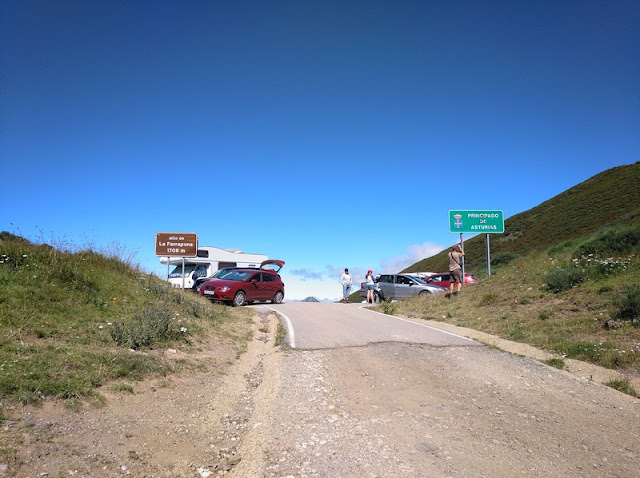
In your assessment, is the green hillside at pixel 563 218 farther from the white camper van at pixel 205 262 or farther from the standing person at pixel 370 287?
the white camper van at pixel 205 262

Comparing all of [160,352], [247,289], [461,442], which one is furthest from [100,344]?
[247,289]

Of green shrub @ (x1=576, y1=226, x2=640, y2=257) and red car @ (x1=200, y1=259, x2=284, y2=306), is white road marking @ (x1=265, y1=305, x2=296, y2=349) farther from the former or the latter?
→ green shrub @ (x1=576, y1=226, x2=640, y2=257)

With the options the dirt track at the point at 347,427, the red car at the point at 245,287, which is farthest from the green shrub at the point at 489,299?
the red car at the point at 245,287

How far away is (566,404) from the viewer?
6117mm

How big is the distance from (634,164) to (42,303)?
2513 inches

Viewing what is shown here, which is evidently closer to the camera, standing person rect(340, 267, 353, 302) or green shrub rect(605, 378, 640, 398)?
green shrub rect(605, 378, 640, 398)

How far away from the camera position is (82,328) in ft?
23.5

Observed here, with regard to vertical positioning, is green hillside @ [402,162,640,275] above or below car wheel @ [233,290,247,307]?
above

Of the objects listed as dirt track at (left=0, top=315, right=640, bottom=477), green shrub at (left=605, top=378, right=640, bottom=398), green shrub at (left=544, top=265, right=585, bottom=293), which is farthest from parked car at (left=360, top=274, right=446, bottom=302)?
dirt track at (left=0, top=315, right=640, bottom=477)

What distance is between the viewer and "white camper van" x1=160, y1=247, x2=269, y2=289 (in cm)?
2416

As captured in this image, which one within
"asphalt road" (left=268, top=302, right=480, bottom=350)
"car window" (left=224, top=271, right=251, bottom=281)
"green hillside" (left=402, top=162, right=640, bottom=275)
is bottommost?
"asphalt road" (left=268, top=302, right=480, bottom=350)

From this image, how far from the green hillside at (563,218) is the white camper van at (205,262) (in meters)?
17.9

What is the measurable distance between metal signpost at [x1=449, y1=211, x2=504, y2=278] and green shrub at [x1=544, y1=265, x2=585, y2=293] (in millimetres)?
7833

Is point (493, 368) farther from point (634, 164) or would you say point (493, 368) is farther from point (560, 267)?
point (634, 164)
